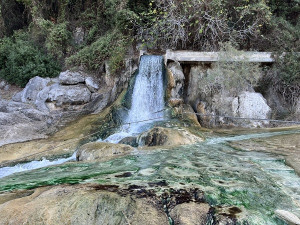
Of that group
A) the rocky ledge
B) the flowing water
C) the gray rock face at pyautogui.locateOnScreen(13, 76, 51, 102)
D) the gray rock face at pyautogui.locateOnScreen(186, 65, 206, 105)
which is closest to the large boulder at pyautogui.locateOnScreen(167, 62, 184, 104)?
the gray rock face at pyautogui.locateOnScreen(186, 65, 206, 105)

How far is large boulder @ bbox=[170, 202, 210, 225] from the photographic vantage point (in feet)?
7.68

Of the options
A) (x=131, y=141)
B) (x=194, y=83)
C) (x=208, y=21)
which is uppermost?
(x=208, y=21)

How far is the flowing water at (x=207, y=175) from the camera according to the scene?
9.52 feet

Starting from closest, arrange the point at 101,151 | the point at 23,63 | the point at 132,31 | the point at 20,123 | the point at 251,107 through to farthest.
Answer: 1. the point at 101,151
2. the point at 20,123
3. the point at 251,107
4. the point at 132,31
5. the point at 23,63

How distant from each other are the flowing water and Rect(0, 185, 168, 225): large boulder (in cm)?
54

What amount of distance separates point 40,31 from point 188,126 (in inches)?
380

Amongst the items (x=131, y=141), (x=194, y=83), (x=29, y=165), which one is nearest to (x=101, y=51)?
(x=194, y=83)

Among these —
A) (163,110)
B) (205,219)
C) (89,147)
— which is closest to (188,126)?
(163,110)

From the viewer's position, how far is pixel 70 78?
10.2 m

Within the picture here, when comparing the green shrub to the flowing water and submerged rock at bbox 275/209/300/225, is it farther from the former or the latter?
submerged rock at bbox 275/209/300/225

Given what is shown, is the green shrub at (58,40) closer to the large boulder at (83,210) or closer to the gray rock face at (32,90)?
the gray rock face at (32,90)

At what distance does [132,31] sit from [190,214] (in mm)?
9682

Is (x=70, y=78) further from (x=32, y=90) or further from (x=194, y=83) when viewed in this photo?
(x=194, y=83)

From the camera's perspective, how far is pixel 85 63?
10820 millimetres
